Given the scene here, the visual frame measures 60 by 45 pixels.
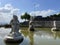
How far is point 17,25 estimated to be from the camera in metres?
16.4

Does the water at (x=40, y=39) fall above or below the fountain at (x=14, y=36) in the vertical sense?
below

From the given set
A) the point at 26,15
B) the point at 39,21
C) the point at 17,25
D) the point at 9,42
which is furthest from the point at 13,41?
the point at 26,15

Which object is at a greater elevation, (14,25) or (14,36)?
(14,25)

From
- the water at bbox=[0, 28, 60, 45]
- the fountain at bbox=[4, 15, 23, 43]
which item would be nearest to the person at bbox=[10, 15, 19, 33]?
the fountain at bbox=[4, 15, 23, 43]

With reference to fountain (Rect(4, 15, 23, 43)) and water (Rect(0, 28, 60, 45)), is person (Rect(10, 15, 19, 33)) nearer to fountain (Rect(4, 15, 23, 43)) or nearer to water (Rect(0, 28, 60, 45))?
fountain (Rect(4, 15, 23, 43))

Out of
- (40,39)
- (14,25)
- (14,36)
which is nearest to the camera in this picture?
(14,36)

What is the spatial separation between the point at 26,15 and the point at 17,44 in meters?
56.8

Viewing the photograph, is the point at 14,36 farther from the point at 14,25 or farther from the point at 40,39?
the point at 40,39

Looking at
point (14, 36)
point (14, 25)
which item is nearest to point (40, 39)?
point (14, 25)

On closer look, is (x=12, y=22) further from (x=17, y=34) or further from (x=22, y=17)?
(x=22, y=17)

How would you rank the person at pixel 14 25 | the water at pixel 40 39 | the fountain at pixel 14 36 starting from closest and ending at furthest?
1. the water at pixel 40 39
2. the fountain at pixel 14 36
3. the person at pixel 14 25

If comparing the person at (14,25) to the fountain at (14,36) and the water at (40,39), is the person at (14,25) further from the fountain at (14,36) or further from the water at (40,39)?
the water at (40,39)

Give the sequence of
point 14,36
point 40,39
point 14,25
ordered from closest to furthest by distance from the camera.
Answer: point 14,36 → point 14,25 → point 40,39

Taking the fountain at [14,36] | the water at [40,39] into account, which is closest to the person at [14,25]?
the fountain at [14,36]
